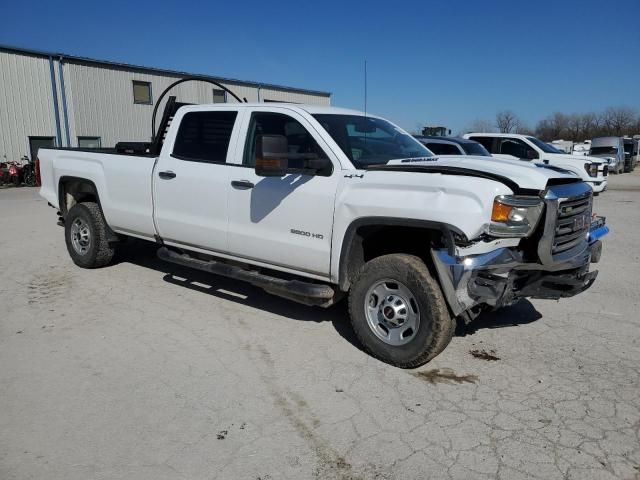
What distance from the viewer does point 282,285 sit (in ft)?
14.8

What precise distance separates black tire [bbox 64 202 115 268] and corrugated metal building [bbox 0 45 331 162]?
16.9 metres

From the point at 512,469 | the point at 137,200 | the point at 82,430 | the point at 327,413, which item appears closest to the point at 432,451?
the point at 512,469

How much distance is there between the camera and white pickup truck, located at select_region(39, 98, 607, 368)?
3.62 metres

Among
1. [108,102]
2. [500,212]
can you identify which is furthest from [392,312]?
[108,102]

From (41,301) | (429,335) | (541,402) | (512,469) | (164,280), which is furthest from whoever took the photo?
(164,280)

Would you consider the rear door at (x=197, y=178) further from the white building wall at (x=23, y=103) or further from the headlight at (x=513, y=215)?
the white building wall at (x=23, y=103)

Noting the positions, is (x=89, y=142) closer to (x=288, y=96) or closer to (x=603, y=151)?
(x=288, y=96)

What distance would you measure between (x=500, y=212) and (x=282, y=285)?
192 cm

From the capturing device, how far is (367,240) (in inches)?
171

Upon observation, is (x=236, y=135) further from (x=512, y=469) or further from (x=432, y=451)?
(x=512, y=469)

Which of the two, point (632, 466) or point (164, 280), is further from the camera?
point (164, 280)

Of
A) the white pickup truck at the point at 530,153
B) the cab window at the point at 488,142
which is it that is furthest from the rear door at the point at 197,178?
the cab window at the point at 488,142

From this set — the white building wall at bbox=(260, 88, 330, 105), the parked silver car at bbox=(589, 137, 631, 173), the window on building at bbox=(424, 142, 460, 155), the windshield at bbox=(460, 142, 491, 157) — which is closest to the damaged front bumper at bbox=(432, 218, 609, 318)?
the window on building at bbox=(424, 142, 460, 155)

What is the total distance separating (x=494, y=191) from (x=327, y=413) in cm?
185
